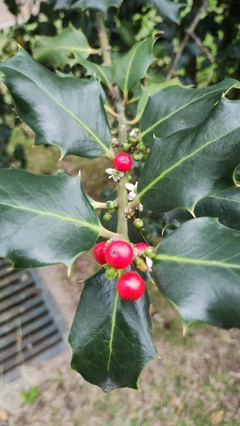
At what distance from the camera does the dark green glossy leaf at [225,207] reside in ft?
2.53

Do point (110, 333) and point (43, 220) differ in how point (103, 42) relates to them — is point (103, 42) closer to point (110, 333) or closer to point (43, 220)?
point (43, 220)

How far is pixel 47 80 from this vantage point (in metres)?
0.84

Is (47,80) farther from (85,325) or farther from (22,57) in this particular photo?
(85,325)

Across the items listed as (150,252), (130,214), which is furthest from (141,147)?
(150,252)

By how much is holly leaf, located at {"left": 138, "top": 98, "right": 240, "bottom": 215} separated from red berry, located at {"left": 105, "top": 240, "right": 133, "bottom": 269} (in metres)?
0.12

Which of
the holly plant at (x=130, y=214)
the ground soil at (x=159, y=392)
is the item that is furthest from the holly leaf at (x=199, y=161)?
the ground soil at (x=159, y=392)

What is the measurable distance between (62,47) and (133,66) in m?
0.31

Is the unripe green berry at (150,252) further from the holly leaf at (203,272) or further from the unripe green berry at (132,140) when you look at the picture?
the unripe green berry at (132,140)

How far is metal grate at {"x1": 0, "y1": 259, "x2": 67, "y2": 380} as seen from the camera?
207cm

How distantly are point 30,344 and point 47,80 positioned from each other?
168cm

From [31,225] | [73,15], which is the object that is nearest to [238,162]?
[31,225]

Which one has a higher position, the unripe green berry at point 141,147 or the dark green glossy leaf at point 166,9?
the dark green glossy leaf at point 166,9

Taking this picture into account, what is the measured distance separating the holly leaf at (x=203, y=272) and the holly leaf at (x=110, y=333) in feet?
0.48

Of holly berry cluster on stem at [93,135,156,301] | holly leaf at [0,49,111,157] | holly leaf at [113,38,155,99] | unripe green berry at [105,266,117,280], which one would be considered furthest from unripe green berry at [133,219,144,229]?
holly leaf at [113,38,155,99]
